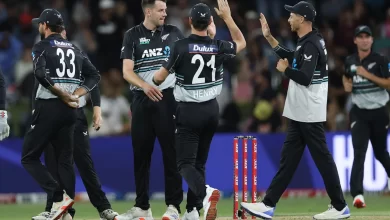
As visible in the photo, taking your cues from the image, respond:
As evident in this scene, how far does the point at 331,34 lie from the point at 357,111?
620 cm

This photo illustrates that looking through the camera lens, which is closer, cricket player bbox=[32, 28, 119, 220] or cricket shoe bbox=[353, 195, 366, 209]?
cricket player bbox=[32, 28, 119, 220]

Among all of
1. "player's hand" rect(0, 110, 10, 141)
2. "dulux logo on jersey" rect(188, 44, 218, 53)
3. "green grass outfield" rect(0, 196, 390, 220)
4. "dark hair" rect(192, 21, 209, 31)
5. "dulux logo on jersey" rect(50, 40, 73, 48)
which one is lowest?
"green grass outfield" rect(0, 196, 390, 220)

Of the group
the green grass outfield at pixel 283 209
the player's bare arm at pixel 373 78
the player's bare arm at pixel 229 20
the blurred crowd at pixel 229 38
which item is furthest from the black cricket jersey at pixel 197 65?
the blurred crowd at pixel 229 38

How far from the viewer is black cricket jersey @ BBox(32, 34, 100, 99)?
32.9ft

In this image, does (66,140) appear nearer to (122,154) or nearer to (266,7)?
(122,154)

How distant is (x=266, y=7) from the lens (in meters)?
19.9

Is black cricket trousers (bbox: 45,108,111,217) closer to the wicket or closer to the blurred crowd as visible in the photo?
the wicket

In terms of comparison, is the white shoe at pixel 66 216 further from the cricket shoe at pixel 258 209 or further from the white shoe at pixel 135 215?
the cricket shoe at pixel 258 209

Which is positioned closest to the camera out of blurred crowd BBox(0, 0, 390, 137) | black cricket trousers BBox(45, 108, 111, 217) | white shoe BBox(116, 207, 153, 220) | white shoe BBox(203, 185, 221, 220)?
white shoe BBox(203, 185, 221, 220)

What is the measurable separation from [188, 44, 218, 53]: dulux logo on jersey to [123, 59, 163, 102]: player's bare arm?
Answer: 0.58 m

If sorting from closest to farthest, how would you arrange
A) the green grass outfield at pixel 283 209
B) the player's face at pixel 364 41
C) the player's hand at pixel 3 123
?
the player's hand at pixel 3 123, the green grass outfield at pixel 283 209, the player's face at pixel 364 41

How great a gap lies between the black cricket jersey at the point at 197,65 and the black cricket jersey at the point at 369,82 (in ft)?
11.0

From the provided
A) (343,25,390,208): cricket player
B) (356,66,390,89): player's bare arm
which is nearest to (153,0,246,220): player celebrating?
(356,66,390,89): player's bare arm

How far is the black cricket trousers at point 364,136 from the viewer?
41.7 feet
